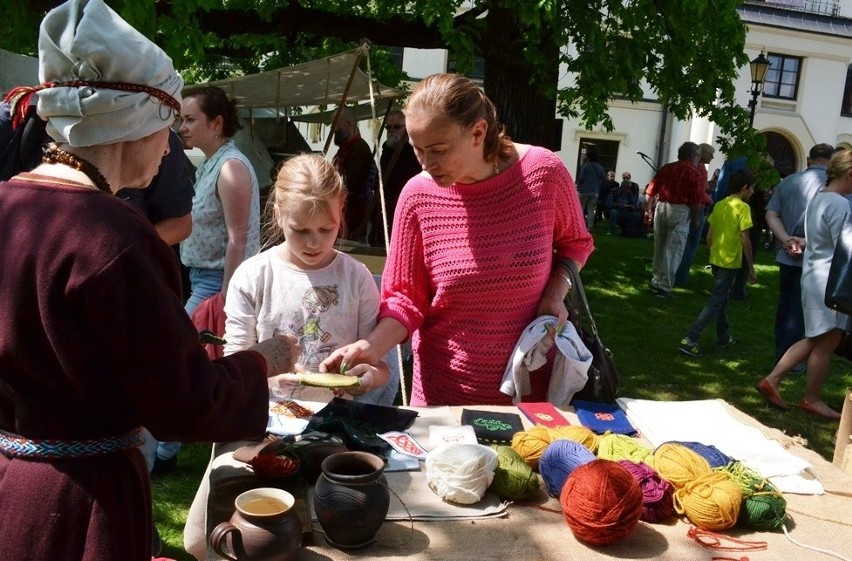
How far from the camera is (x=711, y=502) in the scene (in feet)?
5.09

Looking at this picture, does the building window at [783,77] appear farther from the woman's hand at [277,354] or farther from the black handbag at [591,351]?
the woman's hand at [277,354]

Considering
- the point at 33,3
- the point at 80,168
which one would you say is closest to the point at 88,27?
the point at 80,168

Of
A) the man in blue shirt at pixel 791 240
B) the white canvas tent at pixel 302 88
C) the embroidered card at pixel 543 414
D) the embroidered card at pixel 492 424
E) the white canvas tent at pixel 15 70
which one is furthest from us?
the white canvas tent at pixel 302 88

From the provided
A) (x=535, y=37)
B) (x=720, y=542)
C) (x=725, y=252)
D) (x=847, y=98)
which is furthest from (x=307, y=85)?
(x=847, y=98)

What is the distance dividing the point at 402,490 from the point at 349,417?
0.35 m

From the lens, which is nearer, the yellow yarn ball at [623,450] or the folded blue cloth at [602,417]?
the yellow yarn ball at [623,450]

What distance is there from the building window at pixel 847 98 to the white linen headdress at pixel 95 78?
87.7ft

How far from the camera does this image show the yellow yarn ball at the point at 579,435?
182 cm

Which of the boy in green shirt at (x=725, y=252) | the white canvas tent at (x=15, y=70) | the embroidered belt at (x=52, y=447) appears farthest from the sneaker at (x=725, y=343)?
the embroidered belt at (x=52, y=447)

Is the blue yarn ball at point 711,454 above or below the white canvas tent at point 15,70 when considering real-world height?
below

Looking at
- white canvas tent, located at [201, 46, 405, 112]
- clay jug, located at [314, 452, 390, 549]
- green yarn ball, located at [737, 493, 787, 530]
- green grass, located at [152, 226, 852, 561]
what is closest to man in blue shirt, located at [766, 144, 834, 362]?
green grass, located at [152, 226, 852, 561]

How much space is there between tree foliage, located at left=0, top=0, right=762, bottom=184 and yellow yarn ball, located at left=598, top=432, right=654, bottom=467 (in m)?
3.65

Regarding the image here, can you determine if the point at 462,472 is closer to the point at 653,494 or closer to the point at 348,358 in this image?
the point at 653,494

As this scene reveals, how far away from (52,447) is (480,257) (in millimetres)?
1272
